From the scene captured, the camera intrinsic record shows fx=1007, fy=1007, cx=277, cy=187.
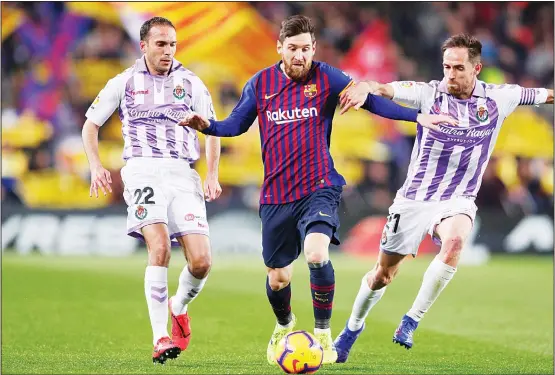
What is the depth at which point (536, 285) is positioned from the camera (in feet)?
48.1

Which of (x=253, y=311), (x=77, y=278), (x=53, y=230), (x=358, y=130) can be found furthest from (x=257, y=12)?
(x=253, y=311)

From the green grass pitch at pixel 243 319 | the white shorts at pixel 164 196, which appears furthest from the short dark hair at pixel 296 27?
the green grass pitch at pixel 243 319

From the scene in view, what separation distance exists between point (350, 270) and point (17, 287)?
5.49 metres

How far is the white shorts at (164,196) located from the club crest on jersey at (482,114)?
2243 millimetres

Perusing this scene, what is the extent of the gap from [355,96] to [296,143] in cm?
58

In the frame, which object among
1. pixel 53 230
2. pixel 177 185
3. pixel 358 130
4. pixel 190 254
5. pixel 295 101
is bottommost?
pixel 53 230

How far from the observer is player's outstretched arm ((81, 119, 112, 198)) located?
7.36m

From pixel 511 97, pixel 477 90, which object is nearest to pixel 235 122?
pixel 477 90

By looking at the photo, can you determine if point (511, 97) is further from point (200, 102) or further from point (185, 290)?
point (185, 290)

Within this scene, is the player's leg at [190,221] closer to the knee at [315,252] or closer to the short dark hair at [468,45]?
the knee at [315,252]

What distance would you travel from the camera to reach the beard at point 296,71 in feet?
23.9

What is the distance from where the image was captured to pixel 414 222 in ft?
25.7

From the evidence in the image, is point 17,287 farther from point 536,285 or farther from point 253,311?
point 536,285

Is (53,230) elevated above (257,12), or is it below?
below
